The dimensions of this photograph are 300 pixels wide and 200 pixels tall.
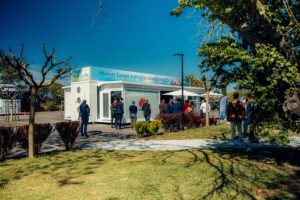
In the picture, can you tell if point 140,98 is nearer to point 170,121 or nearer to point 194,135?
point 170,121

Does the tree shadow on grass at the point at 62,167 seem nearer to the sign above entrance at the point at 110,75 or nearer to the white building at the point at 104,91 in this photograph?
the white building at the point at 104,91

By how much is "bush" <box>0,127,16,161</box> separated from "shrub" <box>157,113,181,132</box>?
8.07 m

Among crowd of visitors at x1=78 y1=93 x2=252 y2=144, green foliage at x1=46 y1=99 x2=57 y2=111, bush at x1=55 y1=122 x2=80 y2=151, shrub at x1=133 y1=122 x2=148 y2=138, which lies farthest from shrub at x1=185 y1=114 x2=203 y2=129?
green foliage at x1=46 y1=99 x2=57 y2=111

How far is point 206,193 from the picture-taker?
4789mm

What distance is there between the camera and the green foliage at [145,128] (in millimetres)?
12500

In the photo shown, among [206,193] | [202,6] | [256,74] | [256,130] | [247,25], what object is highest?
[202,6]

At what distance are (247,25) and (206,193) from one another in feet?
12.7

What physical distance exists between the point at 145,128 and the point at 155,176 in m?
7.03

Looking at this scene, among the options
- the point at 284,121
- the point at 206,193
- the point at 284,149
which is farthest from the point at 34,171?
the point at 284,149

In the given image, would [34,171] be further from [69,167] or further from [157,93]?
[157,93]

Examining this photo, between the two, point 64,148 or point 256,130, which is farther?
point 64,148

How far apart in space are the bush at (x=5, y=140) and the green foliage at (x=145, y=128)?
5.79m

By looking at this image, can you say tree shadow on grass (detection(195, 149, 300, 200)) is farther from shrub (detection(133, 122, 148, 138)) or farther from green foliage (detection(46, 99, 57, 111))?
green foliage (detection(46, 99, 57, 111))

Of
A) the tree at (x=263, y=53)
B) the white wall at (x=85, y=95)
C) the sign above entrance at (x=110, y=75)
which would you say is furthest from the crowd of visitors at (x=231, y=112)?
the sign above entrance at (x=110, y=75)
